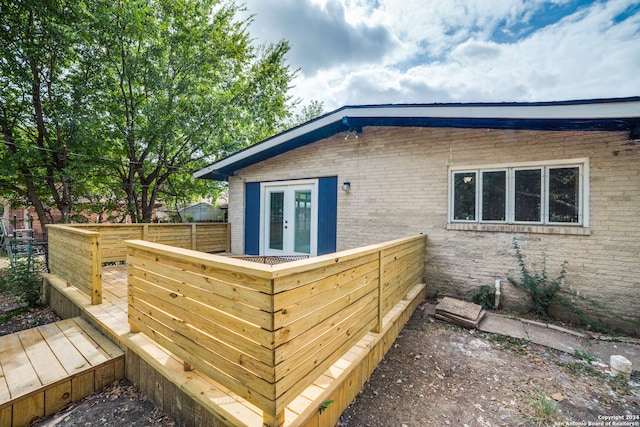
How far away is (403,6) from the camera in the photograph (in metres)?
6.47

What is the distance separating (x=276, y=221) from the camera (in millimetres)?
7145

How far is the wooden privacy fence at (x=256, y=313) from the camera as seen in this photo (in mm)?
1491

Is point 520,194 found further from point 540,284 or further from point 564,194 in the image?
point 540,284

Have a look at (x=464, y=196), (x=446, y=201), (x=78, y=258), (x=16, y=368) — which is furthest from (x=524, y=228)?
(x=78, y=258)

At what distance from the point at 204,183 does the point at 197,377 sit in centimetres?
997

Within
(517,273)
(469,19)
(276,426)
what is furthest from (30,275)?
(469,19)

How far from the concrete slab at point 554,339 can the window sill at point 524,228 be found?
145 cm

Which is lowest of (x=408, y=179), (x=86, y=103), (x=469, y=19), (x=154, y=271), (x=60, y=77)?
(x=154, y=271)

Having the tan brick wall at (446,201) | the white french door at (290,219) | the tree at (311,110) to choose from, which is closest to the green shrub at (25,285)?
the white french door at (290,219)

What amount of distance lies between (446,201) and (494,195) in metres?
0.75

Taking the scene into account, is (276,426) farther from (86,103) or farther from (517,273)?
(86,103)

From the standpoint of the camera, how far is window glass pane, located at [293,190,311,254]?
6639 millimetres

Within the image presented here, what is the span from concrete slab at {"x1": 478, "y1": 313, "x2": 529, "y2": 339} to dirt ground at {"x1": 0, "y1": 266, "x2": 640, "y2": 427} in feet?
0.86

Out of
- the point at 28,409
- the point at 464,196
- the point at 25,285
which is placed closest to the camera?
the point at 28,409
